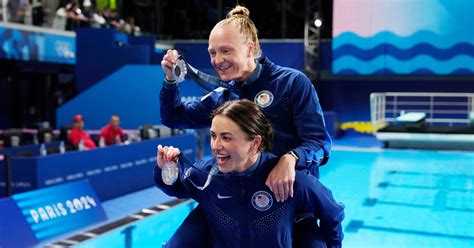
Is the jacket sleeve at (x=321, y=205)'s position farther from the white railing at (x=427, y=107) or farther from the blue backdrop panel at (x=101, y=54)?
the white railing at (x=427, y=107)

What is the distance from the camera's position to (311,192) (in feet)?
6.84

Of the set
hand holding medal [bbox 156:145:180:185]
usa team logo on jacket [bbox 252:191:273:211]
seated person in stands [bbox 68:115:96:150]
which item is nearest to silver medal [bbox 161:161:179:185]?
hand holding medal [bbox 156:145:180:185]

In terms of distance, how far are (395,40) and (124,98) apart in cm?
783

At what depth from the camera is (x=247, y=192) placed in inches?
83.0

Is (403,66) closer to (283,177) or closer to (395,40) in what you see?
(395,40)

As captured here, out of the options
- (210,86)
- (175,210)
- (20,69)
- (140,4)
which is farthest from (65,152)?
(140,4)

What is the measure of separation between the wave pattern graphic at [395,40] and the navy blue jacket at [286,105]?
13899 millimetres

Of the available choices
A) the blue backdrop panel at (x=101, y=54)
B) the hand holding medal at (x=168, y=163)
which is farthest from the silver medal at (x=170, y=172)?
the blue backdrop panel at (x=101, y=54)

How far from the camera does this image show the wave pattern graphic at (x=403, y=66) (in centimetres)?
1503

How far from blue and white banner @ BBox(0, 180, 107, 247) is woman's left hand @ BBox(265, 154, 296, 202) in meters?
3.96

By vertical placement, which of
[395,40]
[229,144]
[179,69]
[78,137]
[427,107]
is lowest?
[427,107]

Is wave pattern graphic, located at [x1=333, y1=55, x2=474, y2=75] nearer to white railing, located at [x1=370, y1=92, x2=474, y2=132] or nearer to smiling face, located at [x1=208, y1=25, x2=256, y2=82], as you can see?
white railing, located at [x1=370, y1=92, x2=474, y2=132]

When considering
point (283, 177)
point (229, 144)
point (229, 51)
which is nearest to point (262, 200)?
point (283, 177)

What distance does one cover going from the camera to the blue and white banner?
5.30 m
